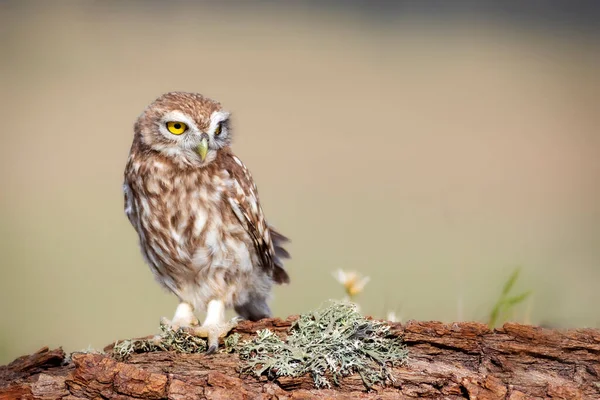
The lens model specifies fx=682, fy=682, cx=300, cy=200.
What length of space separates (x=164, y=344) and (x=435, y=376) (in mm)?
964

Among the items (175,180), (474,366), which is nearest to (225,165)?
(175,180)

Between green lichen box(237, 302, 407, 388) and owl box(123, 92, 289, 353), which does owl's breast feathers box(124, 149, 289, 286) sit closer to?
owl box(123, 92, 289, 353)

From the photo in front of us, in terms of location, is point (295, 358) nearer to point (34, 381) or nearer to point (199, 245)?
point (199, 245)

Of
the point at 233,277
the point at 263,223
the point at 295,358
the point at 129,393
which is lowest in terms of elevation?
the point at 129,393

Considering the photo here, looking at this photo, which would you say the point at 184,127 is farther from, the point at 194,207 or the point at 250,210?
the point at 250,210

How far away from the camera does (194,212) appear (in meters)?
2.62

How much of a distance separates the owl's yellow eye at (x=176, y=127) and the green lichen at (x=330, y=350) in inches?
31.5

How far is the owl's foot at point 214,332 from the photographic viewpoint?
2.41 m

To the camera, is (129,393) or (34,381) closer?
(129,393)

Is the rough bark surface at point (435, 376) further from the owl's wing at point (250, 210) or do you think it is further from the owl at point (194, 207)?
the owl's wing at point (250, 210)

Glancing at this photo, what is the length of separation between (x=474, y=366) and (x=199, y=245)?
1.12m

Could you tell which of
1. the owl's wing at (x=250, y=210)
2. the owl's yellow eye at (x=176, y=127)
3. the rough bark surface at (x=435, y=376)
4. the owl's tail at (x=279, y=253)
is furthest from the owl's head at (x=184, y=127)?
the rough bark surface at (x=435, y=376)

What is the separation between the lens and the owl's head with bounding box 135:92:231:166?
98.4 inches

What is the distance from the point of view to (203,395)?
2.11 metres
